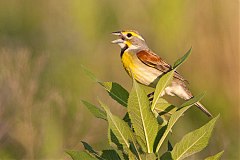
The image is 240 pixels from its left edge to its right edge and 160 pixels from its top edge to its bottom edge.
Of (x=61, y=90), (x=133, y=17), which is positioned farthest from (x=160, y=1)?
(x=61, y=90)

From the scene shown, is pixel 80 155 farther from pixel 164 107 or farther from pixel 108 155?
pixel 164 107

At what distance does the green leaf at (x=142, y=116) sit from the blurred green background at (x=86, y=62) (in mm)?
2352

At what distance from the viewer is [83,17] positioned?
5.62 m

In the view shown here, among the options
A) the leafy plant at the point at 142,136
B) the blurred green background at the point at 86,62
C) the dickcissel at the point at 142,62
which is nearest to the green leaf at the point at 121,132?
the leafy plant at the point at 142,136

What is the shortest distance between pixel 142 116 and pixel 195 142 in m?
0.11

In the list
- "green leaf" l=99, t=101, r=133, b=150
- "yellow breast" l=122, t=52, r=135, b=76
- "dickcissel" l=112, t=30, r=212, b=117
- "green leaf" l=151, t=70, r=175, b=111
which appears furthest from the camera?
"yellow breast" l=122, t=52, r=135, b=76

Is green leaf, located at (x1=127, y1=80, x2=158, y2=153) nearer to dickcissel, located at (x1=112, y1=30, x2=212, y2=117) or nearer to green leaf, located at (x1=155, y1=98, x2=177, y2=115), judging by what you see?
green leaf, located at (x1=155, y1=98, x2=177, y2=115)

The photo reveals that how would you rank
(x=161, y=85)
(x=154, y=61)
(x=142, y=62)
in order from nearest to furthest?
(x=161, y=85) < (x=154, y=61) < (x=142, y=62)

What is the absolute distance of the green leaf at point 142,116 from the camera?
1349 mm

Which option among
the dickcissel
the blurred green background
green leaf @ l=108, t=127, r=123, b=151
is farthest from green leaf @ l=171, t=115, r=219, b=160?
the blurred green background

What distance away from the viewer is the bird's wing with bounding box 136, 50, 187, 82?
122 inches

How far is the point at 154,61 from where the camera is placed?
3203 mm

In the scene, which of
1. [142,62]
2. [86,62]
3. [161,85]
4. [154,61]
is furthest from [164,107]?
[86,62]

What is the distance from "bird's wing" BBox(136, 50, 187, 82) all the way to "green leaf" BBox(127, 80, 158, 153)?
1666 millimetres
